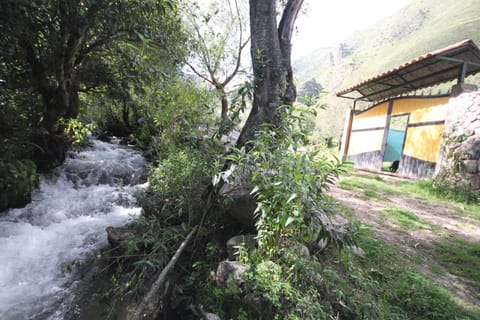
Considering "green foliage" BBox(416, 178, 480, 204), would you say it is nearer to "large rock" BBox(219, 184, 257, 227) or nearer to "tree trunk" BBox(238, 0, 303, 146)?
"tree trunk" BBox(238, 0, 303, 146)

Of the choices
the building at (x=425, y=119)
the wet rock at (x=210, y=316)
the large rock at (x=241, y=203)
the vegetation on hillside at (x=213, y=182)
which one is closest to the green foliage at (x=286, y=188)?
the vegetation on hillside at (x=213, y=182)

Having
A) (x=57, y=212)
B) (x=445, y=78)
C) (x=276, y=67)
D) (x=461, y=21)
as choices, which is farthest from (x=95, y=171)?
(x=461, y=21)

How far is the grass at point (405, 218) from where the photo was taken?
3718mm

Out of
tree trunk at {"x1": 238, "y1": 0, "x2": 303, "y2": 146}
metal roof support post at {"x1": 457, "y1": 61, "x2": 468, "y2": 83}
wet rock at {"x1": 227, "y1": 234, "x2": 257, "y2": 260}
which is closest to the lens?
wet rock at {"x1": 227, "y1": 234, "x2": 257, "y2": 260}

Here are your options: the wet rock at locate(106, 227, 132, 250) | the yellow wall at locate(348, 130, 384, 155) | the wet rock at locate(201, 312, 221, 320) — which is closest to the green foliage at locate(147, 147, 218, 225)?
the wet rock at locate(106, 227, 132, 250)

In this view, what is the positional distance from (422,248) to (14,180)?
20.0 feet

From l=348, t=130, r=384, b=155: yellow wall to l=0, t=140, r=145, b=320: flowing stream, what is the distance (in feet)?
28.5

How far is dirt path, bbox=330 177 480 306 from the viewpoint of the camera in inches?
94.3

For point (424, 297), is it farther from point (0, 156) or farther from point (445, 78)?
point (445, 78)

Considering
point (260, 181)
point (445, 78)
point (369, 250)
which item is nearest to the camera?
point (260, 181)

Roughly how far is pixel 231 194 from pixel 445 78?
28.5 feet

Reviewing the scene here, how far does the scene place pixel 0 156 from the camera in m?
3.34

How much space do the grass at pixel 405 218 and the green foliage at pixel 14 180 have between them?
6.13 metres

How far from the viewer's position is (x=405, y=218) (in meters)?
3.98
